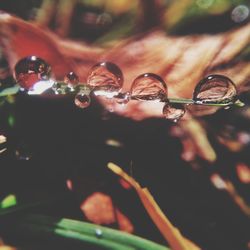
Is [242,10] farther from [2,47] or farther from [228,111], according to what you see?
[2,47]

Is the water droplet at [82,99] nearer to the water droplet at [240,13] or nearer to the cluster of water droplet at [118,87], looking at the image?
the cluster of water droplet at [118,87]

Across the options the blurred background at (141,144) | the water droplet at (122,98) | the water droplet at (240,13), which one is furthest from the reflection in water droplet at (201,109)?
the water droplet at (240,13)

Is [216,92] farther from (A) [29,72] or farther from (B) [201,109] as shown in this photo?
(A) [29,72]

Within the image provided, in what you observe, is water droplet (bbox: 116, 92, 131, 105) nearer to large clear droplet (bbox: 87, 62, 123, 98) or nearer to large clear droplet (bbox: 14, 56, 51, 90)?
large clear droplet (bbox: 87, 62, 123, 98)

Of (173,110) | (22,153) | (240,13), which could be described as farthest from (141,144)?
(240,13)

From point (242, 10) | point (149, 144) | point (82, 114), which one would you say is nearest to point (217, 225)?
point (149, 144)

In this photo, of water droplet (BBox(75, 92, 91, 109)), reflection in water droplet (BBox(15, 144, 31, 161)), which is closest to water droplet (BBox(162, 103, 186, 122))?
water droplet (BBox(75, 92, 91, 109))
